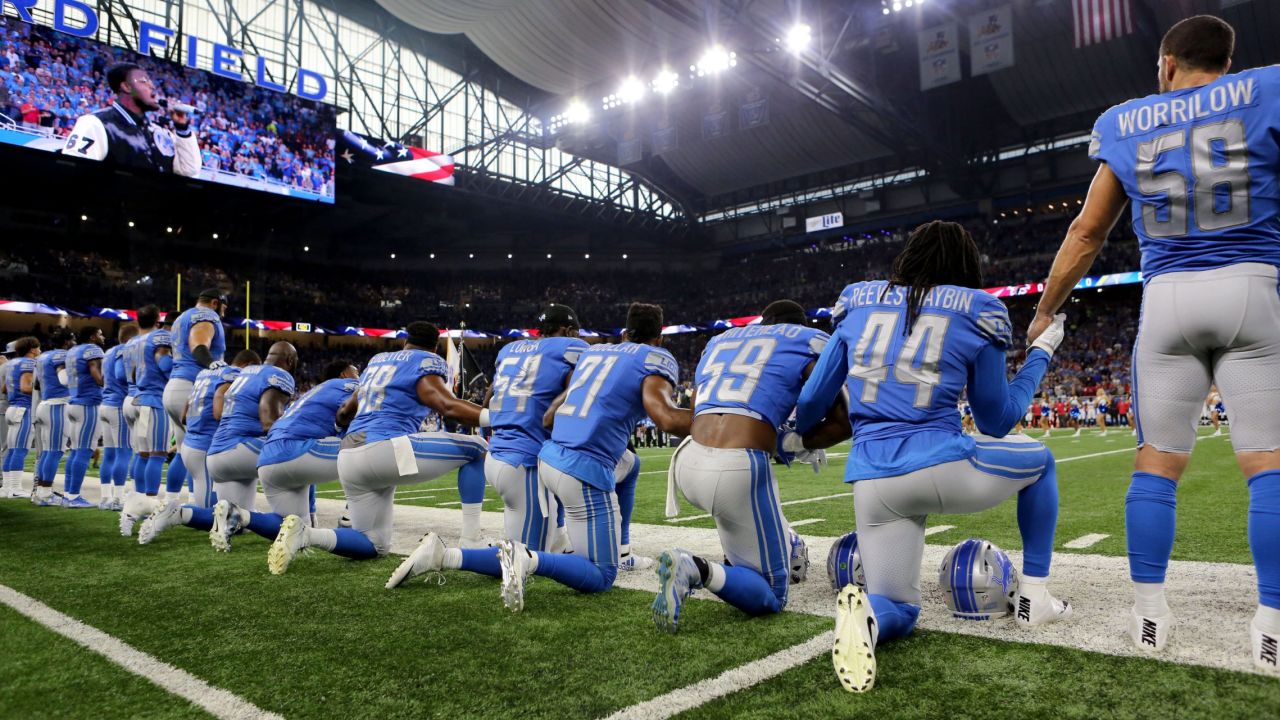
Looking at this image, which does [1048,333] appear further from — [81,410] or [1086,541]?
[81,410]

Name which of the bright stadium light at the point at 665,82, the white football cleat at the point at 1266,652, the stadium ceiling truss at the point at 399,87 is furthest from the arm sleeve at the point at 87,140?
the white football cleat at the point at 1266,652

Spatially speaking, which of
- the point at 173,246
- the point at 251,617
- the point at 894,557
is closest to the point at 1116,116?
the point at 894,557

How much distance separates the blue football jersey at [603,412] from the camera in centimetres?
388

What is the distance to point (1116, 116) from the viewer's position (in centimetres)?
278

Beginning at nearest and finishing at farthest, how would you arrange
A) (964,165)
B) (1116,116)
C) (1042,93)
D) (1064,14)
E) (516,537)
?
(1116,116) < (516,537) < (1064,14) < (1042,93) < (964,165)

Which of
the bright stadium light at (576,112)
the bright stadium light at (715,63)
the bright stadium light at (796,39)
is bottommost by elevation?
the bright stadium light at (796,39)

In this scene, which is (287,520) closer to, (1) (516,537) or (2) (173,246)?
(1) (516,537)

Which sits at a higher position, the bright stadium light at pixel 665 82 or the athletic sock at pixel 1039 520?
the bright stadium light at pixel 665 82

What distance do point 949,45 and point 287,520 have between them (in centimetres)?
2247

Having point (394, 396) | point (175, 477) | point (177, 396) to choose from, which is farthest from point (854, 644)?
point (175, 477)

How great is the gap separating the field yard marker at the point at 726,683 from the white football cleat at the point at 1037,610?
0.81 metres

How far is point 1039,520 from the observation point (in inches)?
117

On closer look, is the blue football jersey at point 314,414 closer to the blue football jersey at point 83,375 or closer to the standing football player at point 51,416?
the blue football jersey at point 83,375

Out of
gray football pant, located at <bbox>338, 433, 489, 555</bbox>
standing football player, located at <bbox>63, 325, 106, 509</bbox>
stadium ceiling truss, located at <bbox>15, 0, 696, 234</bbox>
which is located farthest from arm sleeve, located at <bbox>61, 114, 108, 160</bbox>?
gray football pant, located at <bbox>338, 433, 489, 555</bbox>
